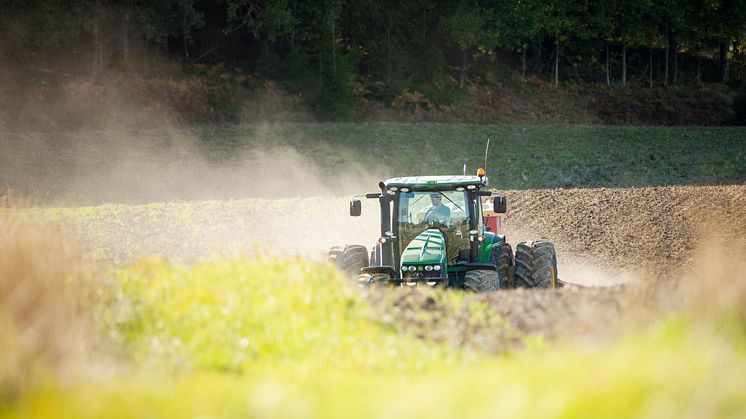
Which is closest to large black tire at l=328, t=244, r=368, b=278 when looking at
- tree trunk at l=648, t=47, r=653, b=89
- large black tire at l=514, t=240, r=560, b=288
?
large black tire at l=514, t=240, r=560, b=288

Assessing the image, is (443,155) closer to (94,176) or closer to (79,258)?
(94,176)

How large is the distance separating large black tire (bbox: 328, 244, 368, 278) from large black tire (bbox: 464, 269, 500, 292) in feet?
7.24

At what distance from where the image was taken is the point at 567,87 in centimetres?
6269

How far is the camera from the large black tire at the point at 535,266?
50.0 feet

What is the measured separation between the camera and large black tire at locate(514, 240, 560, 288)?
15.2m

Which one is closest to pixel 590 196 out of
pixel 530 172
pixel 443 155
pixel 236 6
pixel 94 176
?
pixel 530 172

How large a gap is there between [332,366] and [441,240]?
616cm

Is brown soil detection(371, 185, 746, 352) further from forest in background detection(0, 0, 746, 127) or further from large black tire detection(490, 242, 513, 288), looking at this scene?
forest in background detection(0, 0, 746, 127)

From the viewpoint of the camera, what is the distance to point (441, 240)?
1424cm

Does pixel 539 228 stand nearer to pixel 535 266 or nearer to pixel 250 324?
pixel 535 266

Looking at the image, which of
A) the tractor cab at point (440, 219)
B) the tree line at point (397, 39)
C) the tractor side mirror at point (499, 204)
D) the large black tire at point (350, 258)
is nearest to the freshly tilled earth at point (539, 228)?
the large black tire at point (350, 258)

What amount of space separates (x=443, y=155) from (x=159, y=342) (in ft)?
109

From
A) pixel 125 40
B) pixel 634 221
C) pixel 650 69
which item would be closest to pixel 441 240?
pixel 634 221

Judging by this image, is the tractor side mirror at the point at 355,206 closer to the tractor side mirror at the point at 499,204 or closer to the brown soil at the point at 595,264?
the tractor side mirror at the point at 499,204
